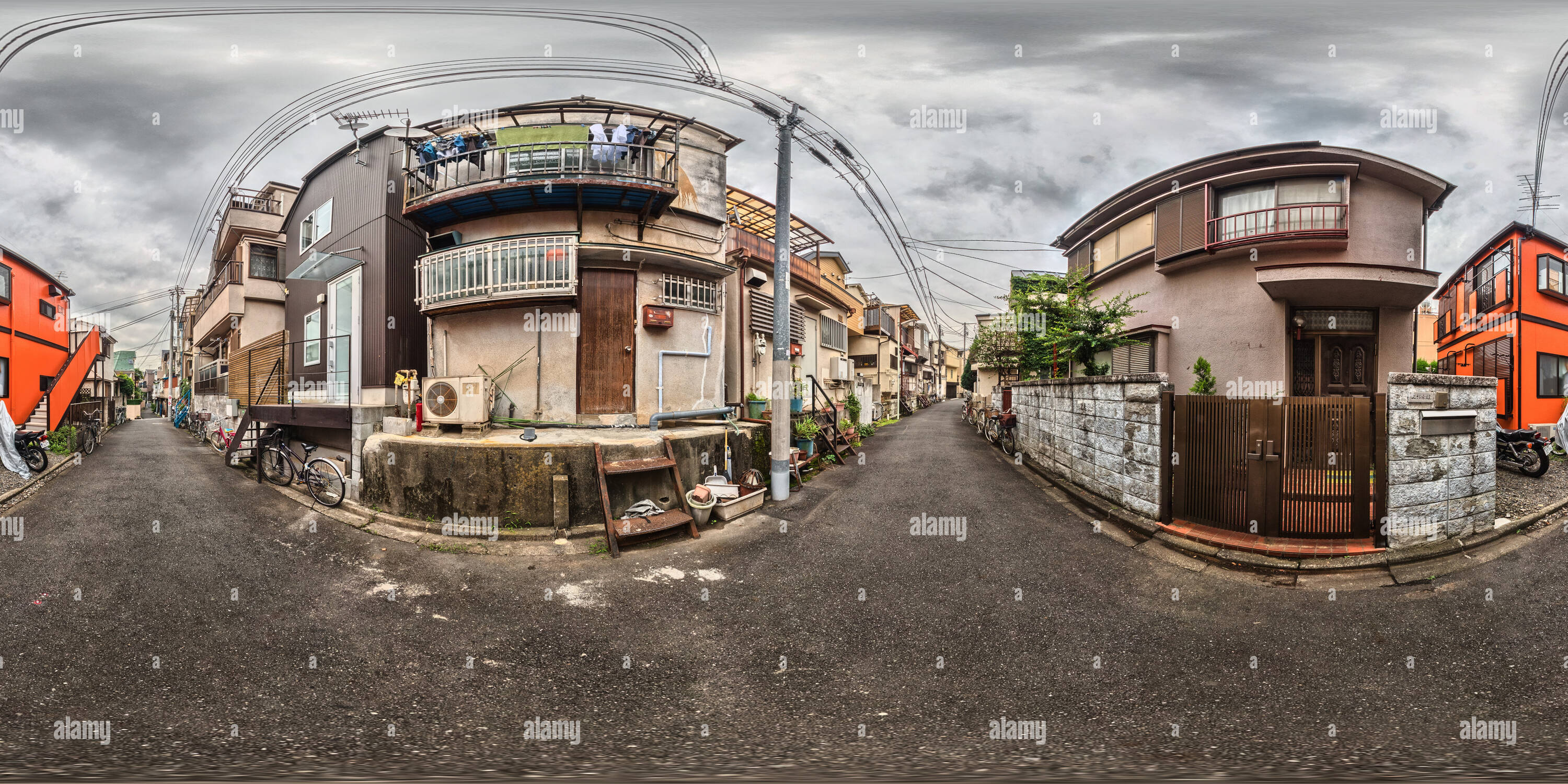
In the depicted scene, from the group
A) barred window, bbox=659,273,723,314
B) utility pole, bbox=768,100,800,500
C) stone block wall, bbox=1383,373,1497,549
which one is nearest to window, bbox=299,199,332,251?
barred window, bbox=659,273,723,314

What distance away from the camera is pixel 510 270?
9.19 metres

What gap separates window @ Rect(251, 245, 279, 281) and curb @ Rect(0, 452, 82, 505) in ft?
20.5

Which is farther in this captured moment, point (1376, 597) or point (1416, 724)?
point (1376, 597)

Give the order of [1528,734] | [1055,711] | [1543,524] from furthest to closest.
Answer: [1543,524], [1055,711], [1528,734]

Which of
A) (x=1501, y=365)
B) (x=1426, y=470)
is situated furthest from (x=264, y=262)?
(x=1501, y=365)

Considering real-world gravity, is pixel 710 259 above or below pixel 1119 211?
below

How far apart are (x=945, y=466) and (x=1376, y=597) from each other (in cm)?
684

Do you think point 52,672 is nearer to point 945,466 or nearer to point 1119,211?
point 945,466

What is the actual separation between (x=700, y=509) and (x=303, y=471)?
7.06 meters

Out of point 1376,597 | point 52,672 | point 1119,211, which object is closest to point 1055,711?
point 1376,597

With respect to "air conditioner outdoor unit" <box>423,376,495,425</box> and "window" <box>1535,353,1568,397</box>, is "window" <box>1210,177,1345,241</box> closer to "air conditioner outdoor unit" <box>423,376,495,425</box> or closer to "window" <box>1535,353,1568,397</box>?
"window" <box>1535,353,1568,397</box>

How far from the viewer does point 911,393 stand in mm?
38344

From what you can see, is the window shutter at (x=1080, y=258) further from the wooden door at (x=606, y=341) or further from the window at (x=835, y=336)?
the wooden door at (x=606, y=341)

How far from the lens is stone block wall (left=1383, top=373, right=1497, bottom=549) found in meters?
5.97
